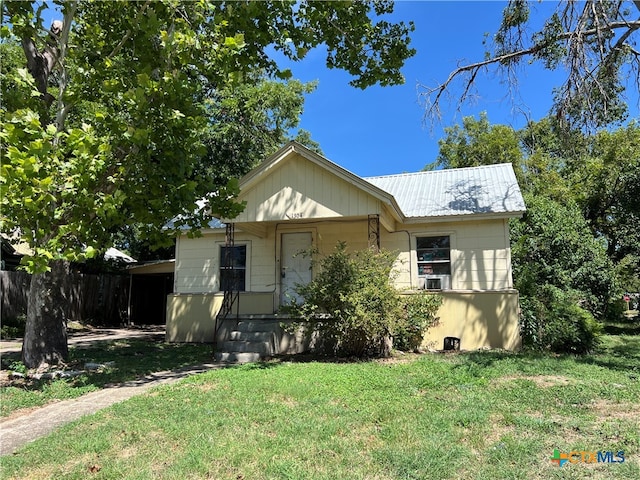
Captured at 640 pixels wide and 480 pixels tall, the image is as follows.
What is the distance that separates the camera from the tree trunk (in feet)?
26.2

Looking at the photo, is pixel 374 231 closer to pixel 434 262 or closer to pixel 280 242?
pixel 434 262

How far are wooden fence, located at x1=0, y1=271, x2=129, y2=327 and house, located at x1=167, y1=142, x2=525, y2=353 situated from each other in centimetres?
669

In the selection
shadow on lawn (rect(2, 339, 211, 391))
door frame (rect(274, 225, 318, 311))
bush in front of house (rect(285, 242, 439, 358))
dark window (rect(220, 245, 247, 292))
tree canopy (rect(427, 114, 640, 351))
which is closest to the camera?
shadow on lawn (rect(2, 339, 211, 391))

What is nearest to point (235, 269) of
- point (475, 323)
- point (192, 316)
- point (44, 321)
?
point (192, 316)

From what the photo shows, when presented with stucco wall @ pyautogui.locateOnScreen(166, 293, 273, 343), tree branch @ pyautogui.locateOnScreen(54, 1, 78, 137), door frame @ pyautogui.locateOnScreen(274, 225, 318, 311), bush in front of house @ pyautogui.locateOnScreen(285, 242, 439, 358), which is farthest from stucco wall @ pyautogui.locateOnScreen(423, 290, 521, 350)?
tree branch @ pyautogui.locateOnScreen(54, 1, 78, 137)

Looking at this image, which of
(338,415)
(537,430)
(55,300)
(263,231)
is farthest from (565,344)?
(55,300)

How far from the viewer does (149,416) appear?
5199 millimetres

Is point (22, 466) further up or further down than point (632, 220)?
further down

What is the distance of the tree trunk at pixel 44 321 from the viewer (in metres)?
8.00

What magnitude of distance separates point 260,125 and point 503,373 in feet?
41.5

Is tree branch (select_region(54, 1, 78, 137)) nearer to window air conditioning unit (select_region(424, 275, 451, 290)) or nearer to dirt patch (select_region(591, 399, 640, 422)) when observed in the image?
dirt patch (select_region(591, 399, 640, 422))

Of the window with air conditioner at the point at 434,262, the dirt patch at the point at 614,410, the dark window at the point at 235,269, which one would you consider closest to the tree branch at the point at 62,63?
the dark window at the point at 235,269

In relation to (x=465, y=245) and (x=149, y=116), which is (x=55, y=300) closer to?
(x=149, y=116)

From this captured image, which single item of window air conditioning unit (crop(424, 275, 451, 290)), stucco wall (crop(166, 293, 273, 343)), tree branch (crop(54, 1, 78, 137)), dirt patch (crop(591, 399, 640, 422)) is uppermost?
tree branch (crop(54, 1, 78, 137))
